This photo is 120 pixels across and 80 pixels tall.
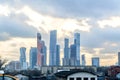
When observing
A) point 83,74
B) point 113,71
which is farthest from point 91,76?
point 113,71

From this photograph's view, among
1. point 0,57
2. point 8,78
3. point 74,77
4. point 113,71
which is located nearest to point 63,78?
point 74,77

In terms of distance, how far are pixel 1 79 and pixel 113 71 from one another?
89.9 meters

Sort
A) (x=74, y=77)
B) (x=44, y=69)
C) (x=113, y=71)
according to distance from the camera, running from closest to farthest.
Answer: (x=74, y=77) → (x=113, y=71) → (x=44, y=69)

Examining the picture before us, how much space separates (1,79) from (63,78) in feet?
66.6

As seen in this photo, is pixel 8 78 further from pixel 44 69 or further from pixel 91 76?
pixel 44 69

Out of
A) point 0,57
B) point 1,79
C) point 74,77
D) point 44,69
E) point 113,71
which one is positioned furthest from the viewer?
point 44,69

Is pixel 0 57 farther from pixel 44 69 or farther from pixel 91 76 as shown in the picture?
pixel 44 69

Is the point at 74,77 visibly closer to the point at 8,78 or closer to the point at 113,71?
the point at 8,78

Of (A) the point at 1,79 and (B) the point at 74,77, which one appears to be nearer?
(A) the point at 1,79

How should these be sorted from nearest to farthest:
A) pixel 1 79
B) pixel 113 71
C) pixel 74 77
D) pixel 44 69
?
pixel 1 79, pixel 74 77, pixel 113 71, pixel 44 69

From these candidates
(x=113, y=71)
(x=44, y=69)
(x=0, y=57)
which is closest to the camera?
(x=0, y=57)

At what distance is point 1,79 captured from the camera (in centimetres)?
1792

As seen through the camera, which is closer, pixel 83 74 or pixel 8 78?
pixel 8 78

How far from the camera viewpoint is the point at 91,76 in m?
→ 38.1
